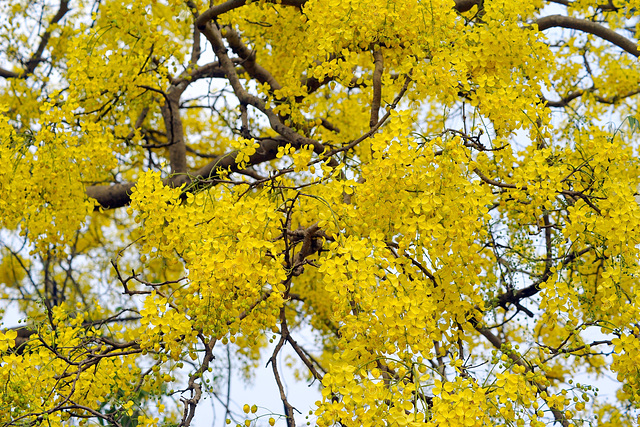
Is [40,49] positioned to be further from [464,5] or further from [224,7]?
[464,5]

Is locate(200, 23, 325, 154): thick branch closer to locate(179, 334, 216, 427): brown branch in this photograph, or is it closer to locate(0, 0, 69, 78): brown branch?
locate(179, 334, 216, 427): brown branch

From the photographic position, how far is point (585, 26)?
A: 4.61 metres

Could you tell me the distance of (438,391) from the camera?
188 centimetres

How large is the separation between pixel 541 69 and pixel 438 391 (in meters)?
2.00

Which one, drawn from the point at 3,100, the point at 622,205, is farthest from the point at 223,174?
the point at 3,100

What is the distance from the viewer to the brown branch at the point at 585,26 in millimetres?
4512

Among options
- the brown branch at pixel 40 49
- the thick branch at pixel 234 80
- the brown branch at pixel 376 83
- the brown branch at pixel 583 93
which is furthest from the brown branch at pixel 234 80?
the brown branch at pixel 40 49

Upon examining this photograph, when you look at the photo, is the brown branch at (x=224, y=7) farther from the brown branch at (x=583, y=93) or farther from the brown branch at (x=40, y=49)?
the brown branch at (x=40, y=49)

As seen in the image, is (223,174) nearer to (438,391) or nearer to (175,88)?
(438,391)

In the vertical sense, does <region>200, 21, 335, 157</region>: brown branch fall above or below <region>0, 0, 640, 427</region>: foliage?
above

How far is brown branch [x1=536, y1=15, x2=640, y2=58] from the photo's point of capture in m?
4.51

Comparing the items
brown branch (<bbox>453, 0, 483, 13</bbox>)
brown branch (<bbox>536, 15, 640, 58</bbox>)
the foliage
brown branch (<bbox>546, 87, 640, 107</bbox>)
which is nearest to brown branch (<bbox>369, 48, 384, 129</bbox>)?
the foliage

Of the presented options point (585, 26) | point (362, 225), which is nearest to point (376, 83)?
point (362, 225)

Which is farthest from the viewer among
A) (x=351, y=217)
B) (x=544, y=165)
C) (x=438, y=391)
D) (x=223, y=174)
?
(x=223, y=174)
